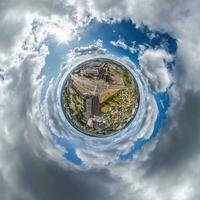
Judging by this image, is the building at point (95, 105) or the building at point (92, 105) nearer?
the building at point (92, 105)

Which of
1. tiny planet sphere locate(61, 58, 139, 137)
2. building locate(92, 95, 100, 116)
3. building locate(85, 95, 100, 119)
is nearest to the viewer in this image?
tiny planet sphere locate(61, 58, 139, 137)

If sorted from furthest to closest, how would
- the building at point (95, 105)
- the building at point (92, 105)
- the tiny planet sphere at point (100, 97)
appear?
the building at point (95, 105), the building at point (92, 105), the tiny planet sphere at point (100, 97)

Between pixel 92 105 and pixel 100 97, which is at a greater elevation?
pixel 100 97

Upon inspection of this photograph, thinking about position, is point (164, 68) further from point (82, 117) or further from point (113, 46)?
point (82, 117)

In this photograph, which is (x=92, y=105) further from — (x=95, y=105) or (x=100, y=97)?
(x=100, y=97)

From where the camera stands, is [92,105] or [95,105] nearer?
[92,105]

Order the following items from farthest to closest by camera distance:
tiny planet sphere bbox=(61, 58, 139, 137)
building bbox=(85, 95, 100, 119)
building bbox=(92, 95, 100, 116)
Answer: building bbox=(92, 95, 100, 116), building bbox=(85, 95, 100, 119), tiny planet sphere bbox=(61, 58, 139, 137)

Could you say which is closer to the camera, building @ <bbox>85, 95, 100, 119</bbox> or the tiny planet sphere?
the tiny planet sphere

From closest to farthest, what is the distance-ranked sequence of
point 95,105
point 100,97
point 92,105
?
point 92,105, point 95,105, point 100,97

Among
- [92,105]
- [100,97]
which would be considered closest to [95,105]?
[92,105]
